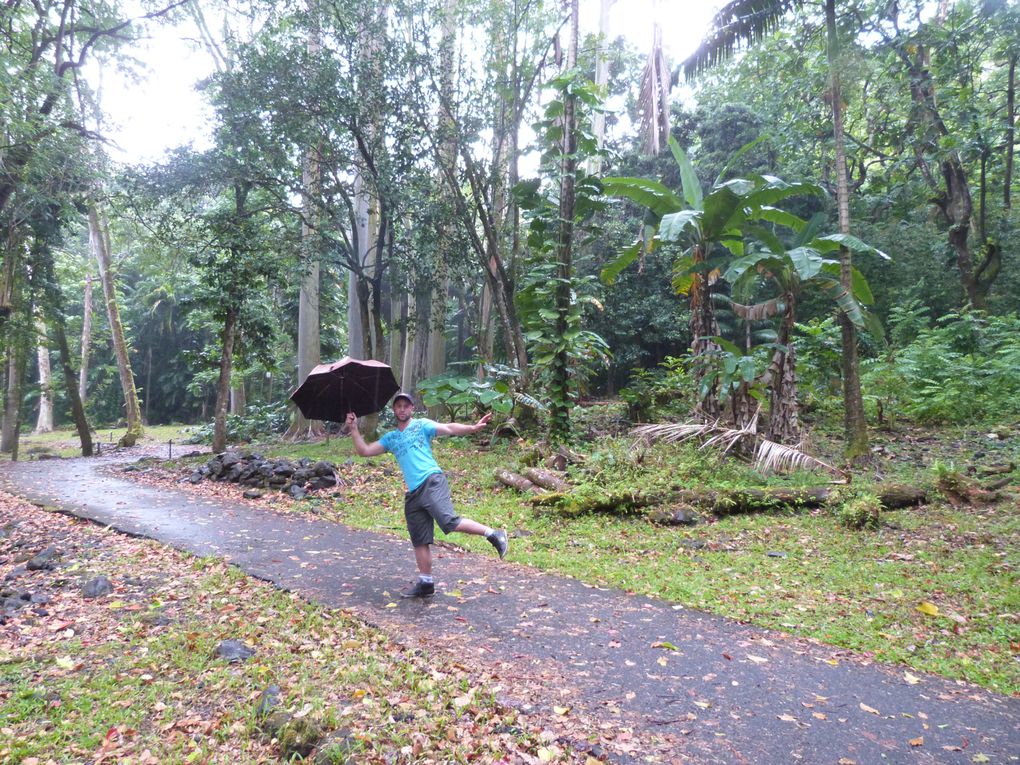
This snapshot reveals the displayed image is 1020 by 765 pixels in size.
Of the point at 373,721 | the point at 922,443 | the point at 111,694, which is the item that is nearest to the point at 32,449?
the point at 111,694

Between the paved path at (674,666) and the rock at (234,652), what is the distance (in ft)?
2.96

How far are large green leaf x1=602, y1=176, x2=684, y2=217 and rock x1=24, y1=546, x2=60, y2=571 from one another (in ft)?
29.3

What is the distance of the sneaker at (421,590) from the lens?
16.7 ft

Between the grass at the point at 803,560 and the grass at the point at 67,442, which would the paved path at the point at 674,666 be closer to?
the grass at the point at 803,560

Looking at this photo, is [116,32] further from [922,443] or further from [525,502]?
[922,443]

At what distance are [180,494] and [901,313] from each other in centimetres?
1640

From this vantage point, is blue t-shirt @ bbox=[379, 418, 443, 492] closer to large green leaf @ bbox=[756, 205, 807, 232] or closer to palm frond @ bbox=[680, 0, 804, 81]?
large green leaf @ bbox=[756, 205, 807, 232]

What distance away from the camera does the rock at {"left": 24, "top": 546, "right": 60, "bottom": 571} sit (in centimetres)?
616

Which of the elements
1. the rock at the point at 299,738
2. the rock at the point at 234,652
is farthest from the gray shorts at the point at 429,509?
the rock at the point at 299,738

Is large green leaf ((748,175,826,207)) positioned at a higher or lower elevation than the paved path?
higher

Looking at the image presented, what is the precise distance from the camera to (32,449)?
2141 centimetres

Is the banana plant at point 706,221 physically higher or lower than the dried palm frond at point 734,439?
higher

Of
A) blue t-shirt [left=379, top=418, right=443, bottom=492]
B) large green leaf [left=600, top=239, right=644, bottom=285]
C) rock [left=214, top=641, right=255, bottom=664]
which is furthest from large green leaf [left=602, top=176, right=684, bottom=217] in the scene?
rock [left=214, top=641, right=255, bottom=664]

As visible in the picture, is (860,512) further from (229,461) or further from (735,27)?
(229,461)
